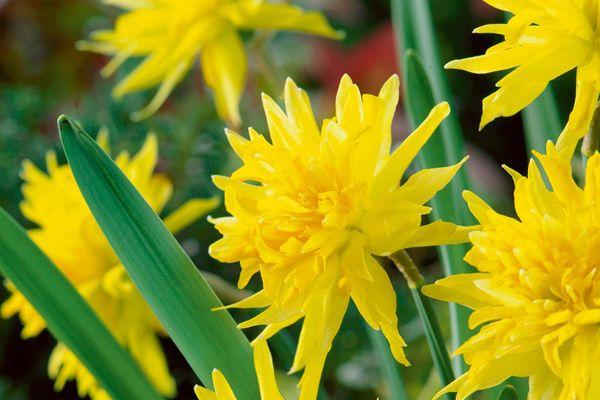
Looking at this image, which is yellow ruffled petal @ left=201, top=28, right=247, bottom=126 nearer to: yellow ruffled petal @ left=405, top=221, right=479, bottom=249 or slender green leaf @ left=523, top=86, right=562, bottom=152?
slender green leaf @ left=523, top=86, right=562, bottom=152

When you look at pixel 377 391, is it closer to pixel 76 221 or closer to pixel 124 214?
pixel 76 221

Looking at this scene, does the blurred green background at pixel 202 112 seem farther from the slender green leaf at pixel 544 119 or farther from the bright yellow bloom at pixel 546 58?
the bright yellow bloom at pixel 546 58

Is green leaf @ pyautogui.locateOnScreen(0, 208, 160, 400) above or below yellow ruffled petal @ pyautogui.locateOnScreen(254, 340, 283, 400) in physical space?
above

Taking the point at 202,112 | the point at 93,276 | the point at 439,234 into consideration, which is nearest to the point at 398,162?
the point at 439,234

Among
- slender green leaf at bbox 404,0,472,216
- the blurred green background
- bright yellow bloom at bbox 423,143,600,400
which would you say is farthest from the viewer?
the blurred green background

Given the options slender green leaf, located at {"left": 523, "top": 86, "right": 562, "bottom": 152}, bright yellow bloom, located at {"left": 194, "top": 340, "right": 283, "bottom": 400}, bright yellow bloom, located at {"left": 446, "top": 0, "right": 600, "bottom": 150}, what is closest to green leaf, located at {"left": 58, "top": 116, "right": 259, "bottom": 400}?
bright yellow bloom, located at {"left": 194, "top": 340, "right": 283, "bottom": 400}

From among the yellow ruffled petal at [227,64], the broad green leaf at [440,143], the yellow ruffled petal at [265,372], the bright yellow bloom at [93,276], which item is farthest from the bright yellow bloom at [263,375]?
the yellow ruffled petal at [227,64]
